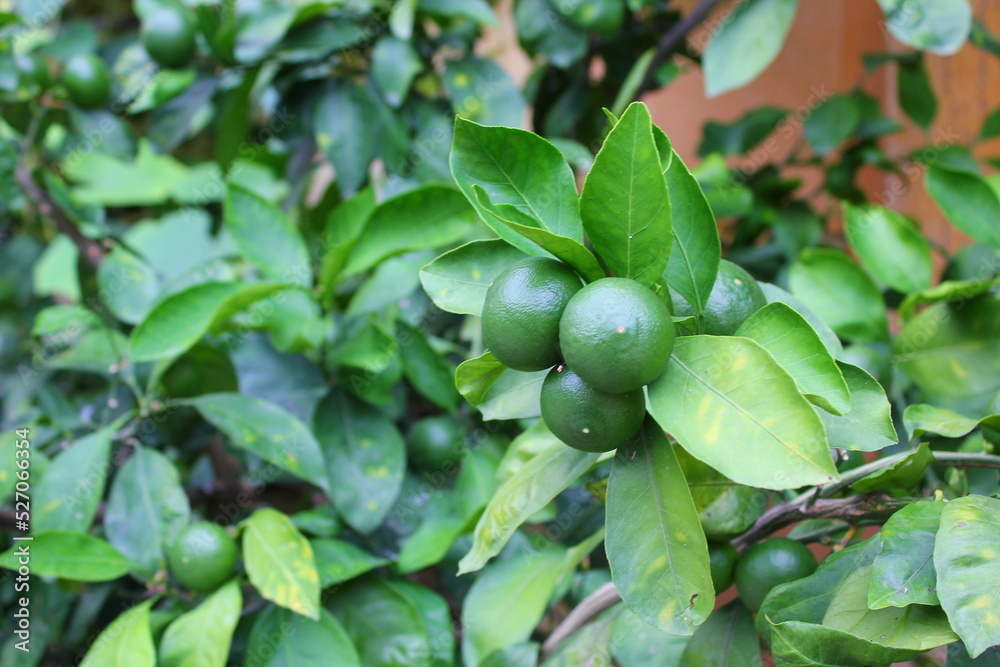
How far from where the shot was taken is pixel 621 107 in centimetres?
108

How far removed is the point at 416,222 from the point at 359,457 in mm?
283

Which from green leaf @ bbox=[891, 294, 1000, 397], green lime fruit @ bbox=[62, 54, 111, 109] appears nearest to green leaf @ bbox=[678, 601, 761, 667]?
green leaf @ bbox=[891, 294, 1000, 397]

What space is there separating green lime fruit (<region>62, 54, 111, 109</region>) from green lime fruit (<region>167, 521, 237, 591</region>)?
28.3 inches

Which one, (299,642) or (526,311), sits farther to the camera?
(299,642)

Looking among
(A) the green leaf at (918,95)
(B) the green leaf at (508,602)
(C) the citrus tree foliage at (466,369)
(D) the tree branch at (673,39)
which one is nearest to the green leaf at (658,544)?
(C) the citrus tree foliage at (466,369)

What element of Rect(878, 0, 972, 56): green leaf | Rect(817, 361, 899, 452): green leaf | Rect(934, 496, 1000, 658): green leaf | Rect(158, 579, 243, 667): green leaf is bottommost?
Rect(158, 579, 243, 667): green leaf

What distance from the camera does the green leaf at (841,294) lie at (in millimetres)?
800

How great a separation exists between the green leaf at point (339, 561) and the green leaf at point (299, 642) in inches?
1.4

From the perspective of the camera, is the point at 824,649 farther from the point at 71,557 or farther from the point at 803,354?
the point at 71,557

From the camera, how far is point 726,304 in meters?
0.50

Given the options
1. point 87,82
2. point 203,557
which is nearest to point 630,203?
point 203,557

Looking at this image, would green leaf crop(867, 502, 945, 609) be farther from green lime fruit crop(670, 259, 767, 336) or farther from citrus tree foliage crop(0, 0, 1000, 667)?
green lime fruit crop(670, 259, 767, 336)

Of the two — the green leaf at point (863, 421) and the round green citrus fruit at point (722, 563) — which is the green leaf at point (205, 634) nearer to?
the round green citrus fruit at point (722, 563)

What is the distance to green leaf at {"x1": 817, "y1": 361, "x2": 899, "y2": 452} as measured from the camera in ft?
1.50
